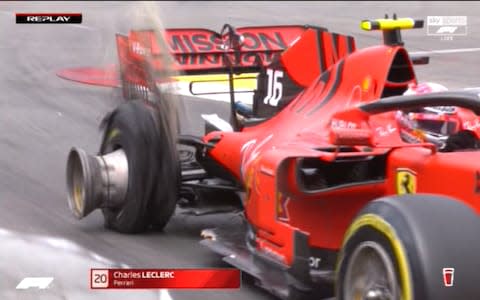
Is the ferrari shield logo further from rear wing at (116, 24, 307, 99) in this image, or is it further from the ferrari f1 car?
rear wing at (116, 24, 307, 99)

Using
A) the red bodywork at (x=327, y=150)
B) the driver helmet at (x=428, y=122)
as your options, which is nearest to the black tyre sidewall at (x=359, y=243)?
the red bodywork at (x=327, y=150)

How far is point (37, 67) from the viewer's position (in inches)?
522

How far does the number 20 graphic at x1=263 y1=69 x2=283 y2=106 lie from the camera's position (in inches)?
254

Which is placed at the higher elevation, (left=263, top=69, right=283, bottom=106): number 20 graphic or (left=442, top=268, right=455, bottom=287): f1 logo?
(left=263, top=69, right=283, bottom=106): number 20 graphic

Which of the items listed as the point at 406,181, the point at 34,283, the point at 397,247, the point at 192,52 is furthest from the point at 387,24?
the point at 34,283

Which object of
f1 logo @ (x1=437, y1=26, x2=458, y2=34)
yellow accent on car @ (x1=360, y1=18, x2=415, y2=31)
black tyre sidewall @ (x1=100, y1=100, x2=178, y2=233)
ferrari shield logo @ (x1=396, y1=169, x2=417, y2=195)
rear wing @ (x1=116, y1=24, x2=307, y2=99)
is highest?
yellow accent on car @ (x1=360, y1=18, x2=415, y2=31)

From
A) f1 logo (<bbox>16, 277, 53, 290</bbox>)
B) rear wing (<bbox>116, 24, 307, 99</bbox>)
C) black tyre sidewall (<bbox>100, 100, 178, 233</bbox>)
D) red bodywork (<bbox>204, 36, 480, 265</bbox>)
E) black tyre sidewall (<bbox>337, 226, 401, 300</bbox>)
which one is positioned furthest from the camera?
rear wing (<bbox>116, 24, 307, 99</bbox>)

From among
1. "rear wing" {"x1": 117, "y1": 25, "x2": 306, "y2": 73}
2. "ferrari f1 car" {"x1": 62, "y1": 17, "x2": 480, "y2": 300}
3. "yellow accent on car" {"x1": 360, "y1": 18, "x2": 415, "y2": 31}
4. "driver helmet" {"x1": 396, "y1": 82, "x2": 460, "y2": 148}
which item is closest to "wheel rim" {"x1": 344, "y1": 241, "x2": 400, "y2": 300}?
"ferrari f1 car" {"x1": 62, "y1": 17, "x2": 480, "y2": 300}

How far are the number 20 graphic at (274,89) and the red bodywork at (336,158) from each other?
0.46 metres

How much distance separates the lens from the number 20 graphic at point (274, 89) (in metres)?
6.46

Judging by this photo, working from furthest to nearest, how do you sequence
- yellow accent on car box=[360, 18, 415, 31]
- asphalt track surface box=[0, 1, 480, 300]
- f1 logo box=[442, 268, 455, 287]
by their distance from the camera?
asphalt track surface box=[0, 1, 480, 300] → yellow accent on car box=[360, 18, 415, 31] → f1 logo box=[442, 268, 455, 287]

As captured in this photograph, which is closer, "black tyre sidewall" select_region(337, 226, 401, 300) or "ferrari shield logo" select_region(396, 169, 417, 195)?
"black tyre sidewall" select_region(337, 226, 401, 300)

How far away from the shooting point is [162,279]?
5.68 metres

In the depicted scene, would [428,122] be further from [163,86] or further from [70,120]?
[70,120]
